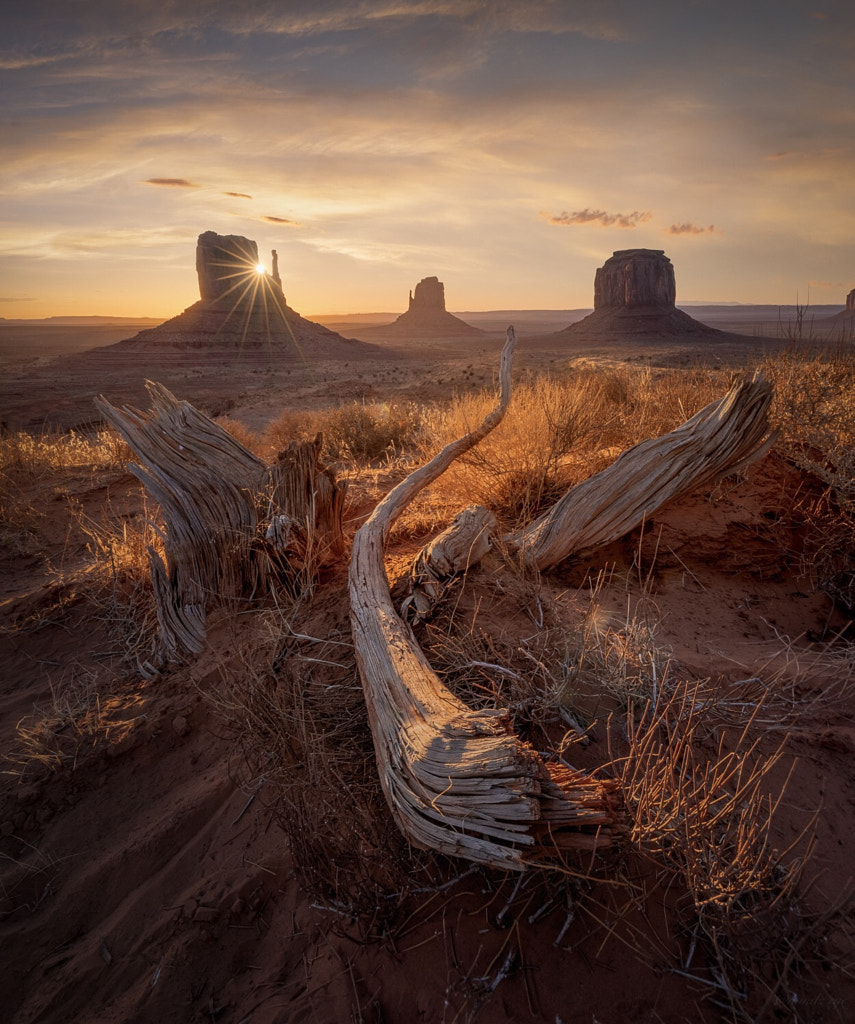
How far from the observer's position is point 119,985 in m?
1.88

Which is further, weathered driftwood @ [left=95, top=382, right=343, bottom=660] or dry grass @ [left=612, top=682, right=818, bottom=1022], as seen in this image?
weathered driftwood @ [left=95, top=382, right=343, bottom=660]

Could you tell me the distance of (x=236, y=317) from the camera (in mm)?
57875

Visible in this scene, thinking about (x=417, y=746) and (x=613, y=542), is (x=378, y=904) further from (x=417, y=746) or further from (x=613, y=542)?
(x=613, y=542)

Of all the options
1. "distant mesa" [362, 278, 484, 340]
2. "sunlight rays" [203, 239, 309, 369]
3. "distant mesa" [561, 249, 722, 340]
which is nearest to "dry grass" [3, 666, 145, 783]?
"sunlight rays" [203, 239, 309, 369]

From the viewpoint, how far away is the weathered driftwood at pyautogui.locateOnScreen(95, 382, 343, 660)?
3465 mm

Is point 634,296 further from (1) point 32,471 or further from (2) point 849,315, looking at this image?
(1) point 32,471

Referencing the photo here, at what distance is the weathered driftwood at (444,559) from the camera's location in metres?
2.88

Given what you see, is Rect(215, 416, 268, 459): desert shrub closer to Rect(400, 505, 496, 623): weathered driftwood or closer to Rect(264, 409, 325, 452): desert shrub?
Rect(264, 409, 325, 452): desert shrub

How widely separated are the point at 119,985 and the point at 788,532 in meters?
4.22

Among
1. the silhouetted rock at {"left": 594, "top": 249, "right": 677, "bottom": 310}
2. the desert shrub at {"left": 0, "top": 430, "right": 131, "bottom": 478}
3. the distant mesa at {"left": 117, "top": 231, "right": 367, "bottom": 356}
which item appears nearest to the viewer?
the desert shrub at {"left": 0, "top": 430, "right": 131, "bottom": 478}

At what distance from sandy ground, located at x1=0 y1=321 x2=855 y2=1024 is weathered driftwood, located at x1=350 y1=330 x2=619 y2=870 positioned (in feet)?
0.50

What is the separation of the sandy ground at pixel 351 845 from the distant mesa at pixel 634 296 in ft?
220

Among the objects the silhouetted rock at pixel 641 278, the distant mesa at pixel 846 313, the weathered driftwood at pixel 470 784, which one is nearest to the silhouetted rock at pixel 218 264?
the silhouetted rock at pixel 641 278

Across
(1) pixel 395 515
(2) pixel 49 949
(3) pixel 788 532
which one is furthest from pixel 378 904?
(3) pixel 788 532
